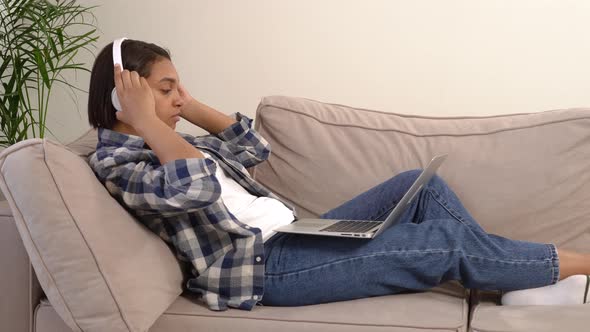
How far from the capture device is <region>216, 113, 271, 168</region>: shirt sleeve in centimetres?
208

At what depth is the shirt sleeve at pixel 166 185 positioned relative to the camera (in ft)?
5.06

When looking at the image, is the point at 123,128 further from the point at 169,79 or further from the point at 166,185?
the point at 166,185

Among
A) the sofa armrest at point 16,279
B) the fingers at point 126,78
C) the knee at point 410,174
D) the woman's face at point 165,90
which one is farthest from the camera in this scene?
the knee at point 410,174

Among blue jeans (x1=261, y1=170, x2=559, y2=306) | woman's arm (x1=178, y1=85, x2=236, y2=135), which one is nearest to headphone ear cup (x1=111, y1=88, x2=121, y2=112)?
woman's arm (x1=178, y1=85, x2=236, y2=135)

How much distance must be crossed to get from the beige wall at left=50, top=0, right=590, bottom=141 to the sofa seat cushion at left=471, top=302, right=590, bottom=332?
1.11 metres

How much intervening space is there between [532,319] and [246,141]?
914 millimetres

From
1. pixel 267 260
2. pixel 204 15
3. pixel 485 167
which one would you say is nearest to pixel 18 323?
pixel 267 260

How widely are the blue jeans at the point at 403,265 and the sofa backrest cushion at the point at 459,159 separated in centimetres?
35

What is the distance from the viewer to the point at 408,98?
260cm

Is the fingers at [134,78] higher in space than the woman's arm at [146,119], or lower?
higher

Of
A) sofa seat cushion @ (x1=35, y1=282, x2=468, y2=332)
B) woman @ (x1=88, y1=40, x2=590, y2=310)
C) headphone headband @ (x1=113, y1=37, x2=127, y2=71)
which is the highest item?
headphone headband @ (x1=113, y1=37, x2=127, y2=71)

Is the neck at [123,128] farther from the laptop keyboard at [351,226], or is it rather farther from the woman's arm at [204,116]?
the laptop keyboard at [351,226]

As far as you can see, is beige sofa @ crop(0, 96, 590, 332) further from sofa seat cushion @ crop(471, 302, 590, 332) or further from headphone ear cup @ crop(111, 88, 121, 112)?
headphone ear cup @ crop(111, 88, 121, 112)

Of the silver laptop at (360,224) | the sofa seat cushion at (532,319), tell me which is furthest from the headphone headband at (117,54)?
the sofa seat cushion at (532,319)
